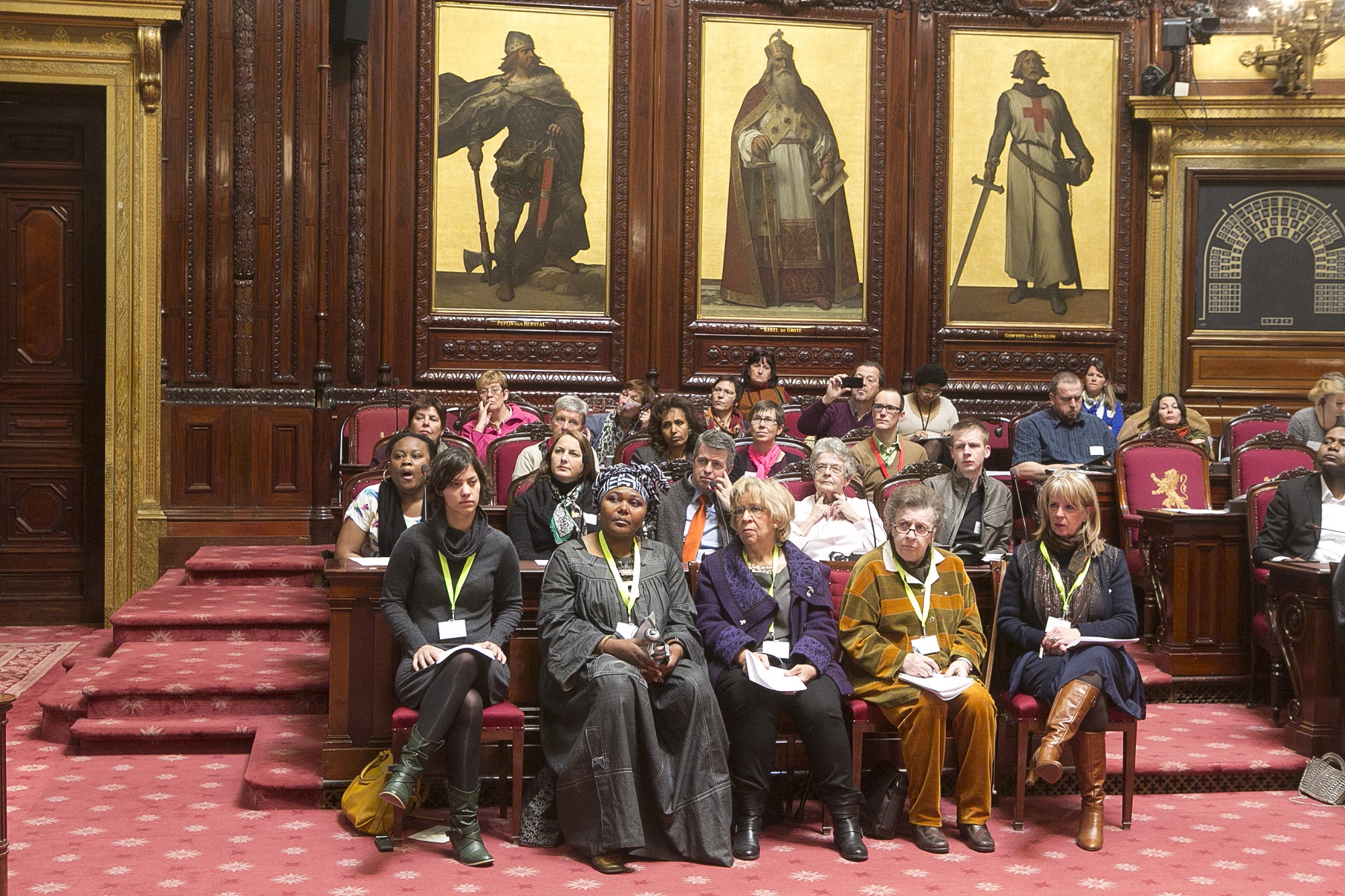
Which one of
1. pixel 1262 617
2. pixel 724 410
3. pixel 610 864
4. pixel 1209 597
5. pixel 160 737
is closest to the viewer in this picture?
pixel 610 864

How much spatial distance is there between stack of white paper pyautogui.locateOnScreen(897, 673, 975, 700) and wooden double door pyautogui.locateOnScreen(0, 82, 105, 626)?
5.80 m

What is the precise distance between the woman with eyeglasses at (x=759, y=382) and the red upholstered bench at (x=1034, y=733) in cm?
353

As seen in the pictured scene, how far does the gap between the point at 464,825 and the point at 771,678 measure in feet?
3.45

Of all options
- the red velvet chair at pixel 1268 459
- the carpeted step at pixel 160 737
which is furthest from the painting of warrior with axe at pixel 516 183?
the red velvet chair at pixel 1268 459

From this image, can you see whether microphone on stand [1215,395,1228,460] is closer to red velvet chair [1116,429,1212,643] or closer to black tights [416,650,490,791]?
red velvet chair [1116,429,1212,643]

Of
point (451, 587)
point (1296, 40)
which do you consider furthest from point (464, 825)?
point (1296, 40)

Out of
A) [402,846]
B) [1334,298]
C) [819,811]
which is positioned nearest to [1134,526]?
[819,811]

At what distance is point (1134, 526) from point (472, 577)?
3806mm

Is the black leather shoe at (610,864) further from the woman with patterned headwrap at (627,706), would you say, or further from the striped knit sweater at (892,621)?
the striped knit sweater at (892,621)

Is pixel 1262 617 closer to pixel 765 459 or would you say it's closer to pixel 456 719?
pixel 765 459

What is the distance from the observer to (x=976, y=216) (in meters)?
9.05

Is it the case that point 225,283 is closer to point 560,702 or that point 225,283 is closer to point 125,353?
point 125,353

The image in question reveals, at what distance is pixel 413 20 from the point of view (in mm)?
8398

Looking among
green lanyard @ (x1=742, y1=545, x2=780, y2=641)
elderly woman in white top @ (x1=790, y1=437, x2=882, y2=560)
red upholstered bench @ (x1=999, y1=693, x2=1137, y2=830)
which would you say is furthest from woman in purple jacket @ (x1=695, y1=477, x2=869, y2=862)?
elderly woman in white top @ (x1=790, y1=437, x2=882, y2=560)
